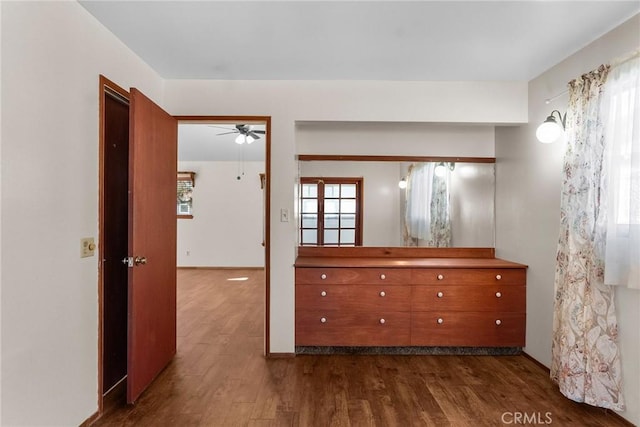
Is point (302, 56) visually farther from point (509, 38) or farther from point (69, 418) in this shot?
point (69, 418)

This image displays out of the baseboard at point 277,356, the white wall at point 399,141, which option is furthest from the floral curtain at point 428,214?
the baseboard at point 277,356

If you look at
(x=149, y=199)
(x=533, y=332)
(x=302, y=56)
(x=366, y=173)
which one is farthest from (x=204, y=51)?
(x=533, y=332)

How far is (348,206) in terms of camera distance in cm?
350

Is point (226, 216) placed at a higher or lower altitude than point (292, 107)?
lower

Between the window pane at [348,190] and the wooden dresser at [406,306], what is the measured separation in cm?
85

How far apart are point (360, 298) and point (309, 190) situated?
120 cm

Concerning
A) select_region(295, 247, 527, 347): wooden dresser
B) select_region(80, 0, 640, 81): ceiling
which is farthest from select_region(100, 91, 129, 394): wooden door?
select_region(295, 247, 527, 347): wooden dresser

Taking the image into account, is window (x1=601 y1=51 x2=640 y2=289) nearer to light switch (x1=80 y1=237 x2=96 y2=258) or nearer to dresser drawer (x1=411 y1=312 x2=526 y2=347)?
dresser drawer (x1=411 y1=312 x2=526 y2=347)

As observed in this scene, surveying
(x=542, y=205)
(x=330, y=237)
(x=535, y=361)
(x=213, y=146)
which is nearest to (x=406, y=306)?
(x=330, y=237)

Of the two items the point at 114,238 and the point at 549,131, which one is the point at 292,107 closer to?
the point at 114,238

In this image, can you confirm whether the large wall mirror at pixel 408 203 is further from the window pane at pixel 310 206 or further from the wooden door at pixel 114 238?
the wooden door at pixel 114 238

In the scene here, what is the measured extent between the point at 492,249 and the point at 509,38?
2018 millimetres

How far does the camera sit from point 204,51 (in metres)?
2.43

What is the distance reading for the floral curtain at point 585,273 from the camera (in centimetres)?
208
